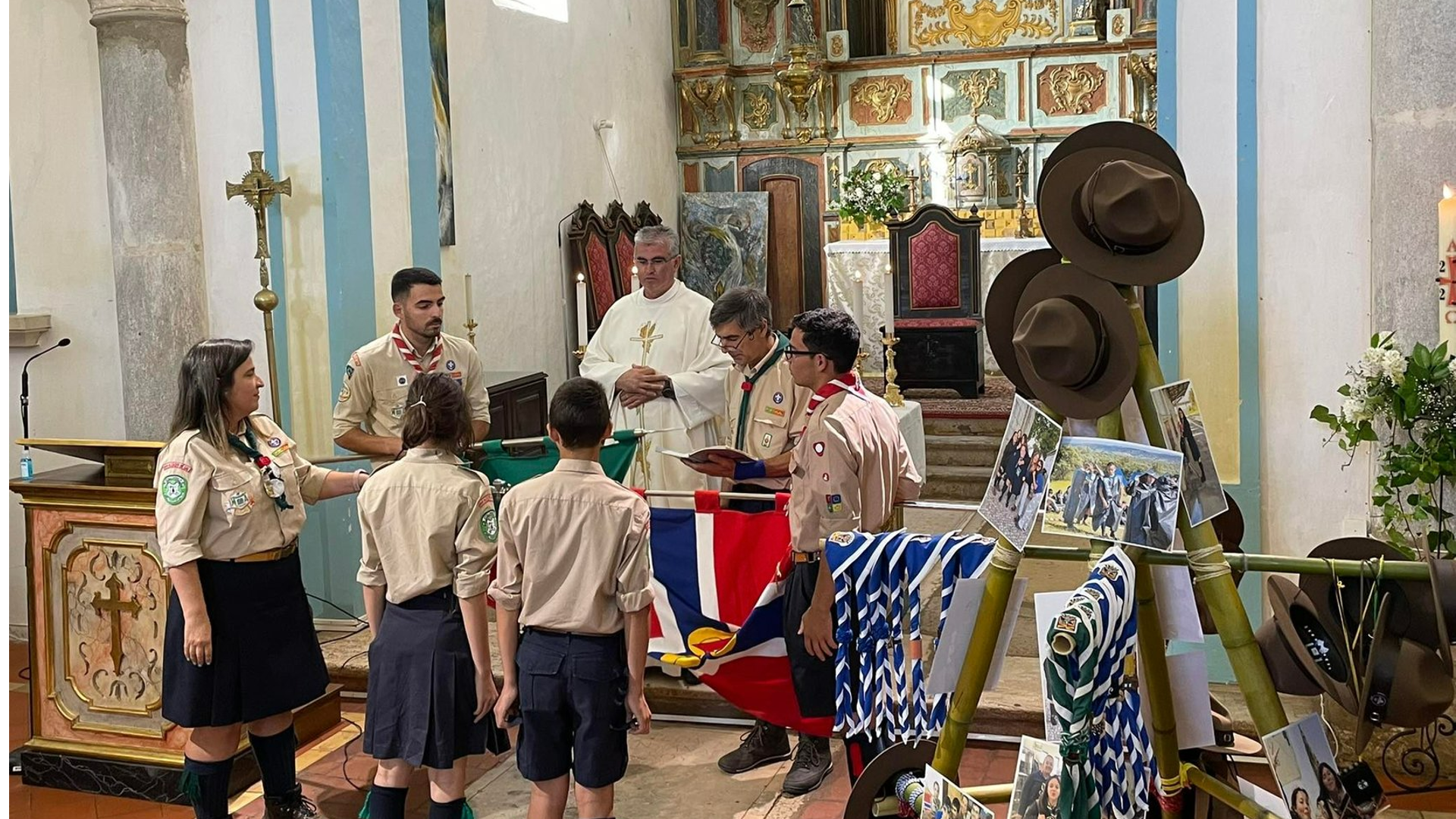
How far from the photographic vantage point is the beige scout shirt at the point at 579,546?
11.4ft

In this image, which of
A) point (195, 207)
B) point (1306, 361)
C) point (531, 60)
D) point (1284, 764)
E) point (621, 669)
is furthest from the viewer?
point (531, 60)

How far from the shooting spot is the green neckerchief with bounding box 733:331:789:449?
16.3 feet

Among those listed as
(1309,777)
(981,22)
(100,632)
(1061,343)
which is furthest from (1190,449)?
(981,22)

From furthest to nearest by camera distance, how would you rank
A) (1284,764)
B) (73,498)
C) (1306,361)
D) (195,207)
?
(195,207) → (1306,361) → (73,498) → (1284,764)

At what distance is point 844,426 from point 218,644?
195cm

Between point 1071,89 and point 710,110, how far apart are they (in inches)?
128

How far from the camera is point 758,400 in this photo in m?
5.04

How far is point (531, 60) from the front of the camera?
916 centimetres

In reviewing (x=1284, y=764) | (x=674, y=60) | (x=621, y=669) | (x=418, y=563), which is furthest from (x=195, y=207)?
(x=674, y=60)

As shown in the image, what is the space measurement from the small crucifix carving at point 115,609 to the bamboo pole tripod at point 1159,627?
333 centimetres

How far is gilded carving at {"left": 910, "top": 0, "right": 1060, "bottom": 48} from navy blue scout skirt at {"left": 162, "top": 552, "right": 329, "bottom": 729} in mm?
9922

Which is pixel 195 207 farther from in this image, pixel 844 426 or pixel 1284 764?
pixel 1284 764

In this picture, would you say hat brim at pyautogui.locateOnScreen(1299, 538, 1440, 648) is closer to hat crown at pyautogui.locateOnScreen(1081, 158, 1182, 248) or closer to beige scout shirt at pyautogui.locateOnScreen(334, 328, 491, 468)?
hat crown at pyautogui.locateOnScreen(1081, 158, 1182, 248)

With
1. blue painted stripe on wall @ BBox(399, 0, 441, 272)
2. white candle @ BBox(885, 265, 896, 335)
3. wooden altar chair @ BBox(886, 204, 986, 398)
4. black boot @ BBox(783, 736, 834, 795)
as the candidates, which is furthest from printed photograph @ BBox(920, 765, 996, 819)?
wooden altar chair @ BBox(886, 204, 986, 398)
